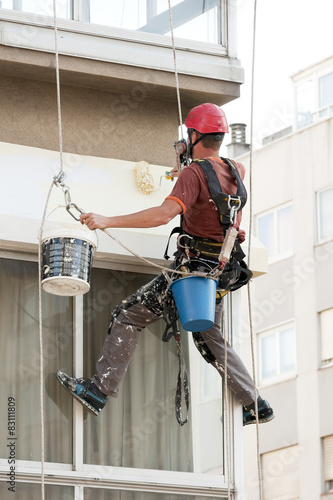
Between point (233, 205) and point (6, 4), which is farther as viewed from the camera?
point (6, 4)

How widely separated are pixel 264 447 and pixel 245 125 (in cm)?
931

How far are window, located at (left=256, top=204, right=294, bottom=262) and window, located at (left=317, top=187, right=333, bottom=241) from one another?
2.52 ft

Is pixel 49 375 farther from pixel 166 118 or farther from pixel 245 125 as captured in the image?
pixel 245 125

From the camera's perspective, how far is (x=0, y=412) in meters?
9.68

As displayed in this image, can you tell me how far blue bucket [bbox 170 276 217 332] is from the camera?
9.02 m

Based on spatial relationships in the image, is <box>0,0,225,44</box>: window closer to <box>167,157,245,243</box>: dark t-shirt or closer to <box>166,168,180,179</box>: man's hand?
<box>166,168,180,179</box>: man's hand

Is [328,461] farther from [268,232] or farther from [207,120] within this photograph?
[207,120]

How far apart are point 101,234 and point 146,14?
2.19 m

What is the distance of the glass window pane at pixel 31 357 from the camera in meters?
9.74

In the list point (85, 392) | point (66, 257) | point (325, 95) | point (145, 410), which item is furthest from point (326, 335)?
point (66, 257)

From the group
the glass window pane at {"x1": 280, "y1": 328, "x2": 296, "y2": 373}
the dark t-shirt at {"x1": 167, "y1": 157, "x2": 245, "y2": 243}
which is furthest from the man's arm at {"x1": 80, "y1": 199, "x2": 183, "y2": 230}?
the glass window pane at {"x1": 280, "y1": 328, "x2": 296, "y2": 373}

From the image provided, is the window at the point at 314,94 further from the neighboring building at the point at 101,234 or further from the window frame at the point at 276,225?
the neighboring building at the point at 101,234

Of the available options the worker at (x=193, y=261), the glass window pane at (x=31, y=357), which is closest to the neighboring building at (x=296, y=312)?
the worker at (x=193, y=261)

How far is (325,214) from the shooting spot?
29.7 m
